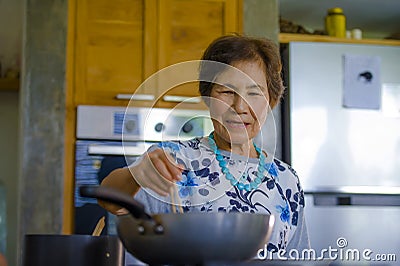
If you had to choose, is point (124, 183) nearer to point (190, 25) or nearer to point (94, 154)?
point (94, 154)

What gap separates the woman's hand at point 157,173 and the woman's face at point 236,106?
0.24m

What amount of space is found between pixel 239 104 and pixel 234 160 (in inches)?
6.2

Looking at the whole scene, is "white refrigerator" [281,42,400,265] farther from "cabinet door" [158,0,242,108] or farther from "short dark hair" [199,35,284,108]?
"short dark hair" [199,35,284,108]

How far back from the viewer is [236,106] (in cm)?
123

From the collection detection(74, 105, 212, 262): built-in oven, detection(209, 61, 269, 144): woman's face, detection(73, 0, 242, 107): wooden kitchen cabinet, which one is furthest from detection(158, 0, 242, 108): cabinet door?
detection(209, 61, 269, 144): woman's face

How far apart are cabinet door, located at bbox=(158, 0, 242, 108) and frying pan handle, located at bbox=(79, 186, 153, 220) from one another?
2.35 meters

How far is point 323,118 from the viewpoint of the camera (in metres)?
3.14

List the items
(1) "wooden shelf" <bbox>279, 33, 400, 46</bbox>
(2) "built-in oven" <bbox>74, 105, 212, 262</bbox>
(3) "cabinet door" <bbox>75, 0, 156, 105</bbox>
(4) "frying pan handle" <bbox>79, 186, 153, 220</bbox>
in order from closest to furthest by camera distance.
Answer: (4) "frying pan handle" <bbox>79, 186, 153, 220</bbox> < (2) "built-in oven" <bbox>74, 105, 212, 262</bbox> < (3) "cabinet door" <bbox>75, 0, 156, 105</bbox> < (1) "wooden shelf" <bbox>279, 33, 400, 46</bbox>

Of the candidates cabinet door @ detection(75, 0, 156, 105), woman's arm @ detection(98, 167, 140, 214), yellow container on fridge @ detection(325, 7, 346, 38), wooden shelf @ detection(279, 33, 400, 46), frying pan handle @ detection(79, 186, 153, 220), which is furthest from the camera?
yellow container on fridge @ detection(325, 7, 346, 38)

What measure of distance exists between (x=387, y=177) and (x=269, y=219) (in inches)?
98.2

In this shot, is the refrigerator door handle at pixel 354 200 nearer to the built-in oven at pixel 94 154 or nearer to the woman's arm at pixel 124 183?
the built-in oven at pixel 94 154

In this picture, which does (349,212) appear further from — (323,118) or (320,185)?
(323,118)

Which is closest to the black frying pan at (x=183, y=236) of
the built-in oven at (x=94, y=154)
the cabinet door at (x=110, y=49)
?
the built-in oven at (x=94, y=154)

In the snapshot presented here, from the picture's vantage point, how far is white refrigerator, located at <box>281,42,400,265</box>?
309 cm
